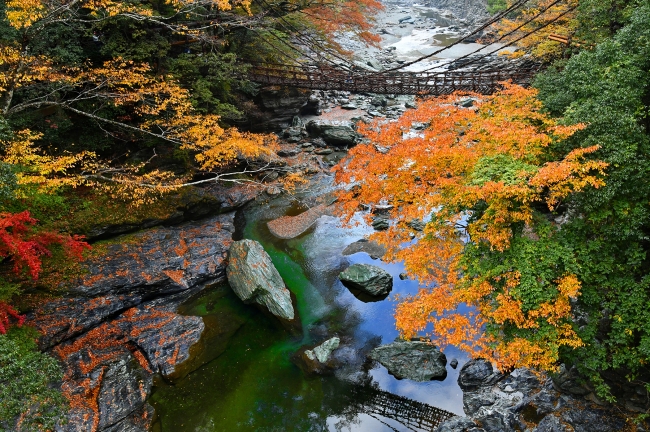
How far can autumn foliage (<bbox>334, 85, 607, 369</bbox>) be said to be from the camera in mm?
6789

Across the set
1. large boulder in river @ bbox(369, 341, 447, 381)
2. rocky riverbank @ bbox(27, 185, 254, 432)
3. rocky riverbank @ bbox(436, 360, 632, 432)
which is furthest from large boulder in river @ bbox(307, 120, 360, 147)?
rocky riverbank @ bbox(436, 360, 632, 432)

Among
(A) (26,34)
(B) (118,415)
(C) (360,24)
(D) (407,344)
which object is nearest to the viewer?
(B) (118,415)

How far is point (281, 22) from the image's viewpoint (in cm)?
1783

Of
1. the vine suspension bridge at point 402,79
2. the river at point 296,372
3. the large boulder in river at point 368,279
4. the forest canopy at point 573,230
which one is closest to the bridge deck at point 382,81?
the vine suspension bridge at point 402,79

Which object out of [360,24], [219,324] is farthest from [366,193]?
[360,24]

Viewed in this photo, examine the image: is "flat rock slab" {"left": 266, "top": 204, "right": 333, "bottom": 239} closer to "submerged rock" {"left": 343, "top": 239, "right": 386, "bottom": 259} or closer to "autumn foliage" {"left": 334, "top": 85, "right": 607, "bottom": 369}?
"submerged rock" {"left": 343, "top": 239, "right": 386, "bottom": 259}

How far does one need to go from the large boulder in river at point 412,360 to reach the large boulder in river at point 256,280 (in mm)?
3219

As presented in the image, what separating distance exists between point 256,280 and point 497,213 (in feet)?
25.2

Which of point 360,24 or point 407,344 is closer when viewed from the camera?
point 407,344

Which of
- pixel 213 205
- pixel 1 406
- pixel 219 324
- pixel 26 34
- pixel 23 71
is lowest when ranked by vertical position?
pixel 219 324

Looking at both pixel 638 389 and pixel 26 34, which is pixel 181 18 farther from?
pixel 638 389

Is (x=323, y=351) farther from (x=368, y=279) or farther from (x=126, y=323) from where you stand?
(x=126, y=323)

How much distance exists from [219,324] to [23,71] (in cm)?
892

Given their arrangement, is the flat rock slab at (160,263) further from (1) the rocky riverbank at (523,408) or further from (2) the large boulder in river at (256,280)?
(1) the rocky riverbank at (523,408)
